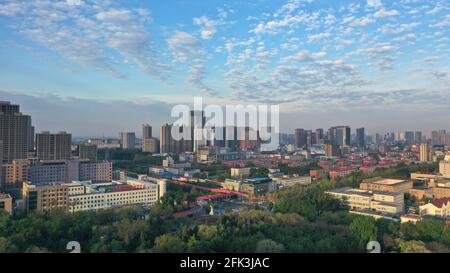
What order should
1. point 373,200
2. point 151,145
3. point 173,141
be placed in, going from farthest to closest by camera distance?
1. point 151,145
2. point 173,141
3. point 373,200

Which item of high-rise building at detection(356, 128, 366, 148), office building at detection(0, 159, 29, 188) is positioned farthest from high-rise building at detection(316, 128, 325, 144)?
office building at detection(0, 159, 29, 188)

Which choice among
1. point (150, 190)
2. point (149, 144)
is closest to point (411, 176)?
point (150, 190)

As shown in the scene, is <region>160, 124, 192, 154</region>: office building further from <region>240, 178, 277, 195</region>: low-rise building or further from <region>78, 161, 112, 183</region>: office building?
<region>240, 178, 277, 195</region>: low-rise building

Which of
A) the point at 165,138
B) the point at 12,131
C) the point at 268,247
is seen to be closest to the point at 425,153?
the point at 165,138

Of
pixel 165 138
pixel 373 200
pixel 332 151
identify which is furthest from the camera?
pixel 165 138

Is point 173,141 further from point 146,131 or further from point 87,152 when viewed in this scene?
point 87,152

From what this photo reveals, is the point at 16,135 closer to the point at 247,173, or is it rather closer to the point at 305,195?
the point at 247,173

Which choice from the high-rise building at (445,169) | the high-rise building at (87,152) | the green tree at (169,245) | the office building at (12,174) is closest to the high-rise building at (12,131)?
the office building at (12,174)

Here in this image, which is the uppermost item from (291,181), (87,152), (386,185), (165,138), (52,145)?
(165,138)

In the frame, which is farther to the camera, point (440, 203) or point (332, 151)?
point (332, 151)
